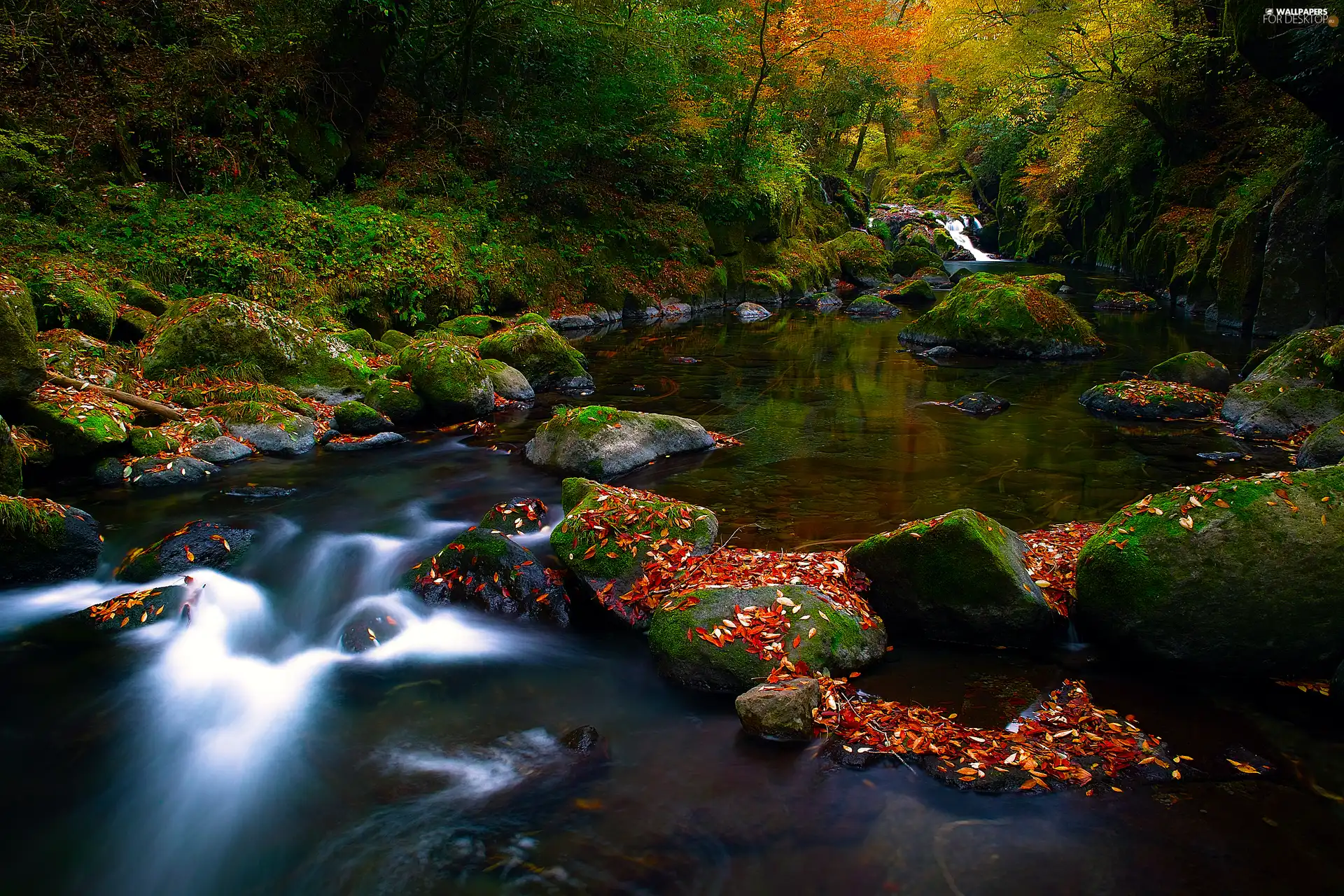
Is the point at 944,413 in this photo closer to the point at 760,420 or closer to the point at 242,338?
the point at 760,420

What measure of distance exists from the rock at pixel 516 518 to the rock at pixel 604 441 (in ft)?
4.40

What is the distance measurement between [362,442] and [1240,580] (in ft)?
27.8

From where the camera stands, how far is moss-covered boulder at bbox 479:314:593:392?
1220cm

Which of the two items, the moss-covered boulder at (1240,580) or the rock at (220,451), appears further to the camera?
the rock at (220,451)

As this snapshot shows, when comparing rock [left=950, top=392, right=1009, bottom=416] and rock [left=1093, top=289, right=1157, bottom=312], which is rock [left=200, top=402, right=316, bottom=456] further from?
rock [left=1093, top=289, right=1157, bottom=312]

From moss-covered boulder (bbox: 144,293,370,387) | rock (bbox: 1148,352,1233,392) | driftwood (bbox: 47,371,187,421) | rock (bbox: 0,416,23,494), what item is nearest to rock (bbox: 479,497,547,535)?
rock (bbox: 0,416,23,494)

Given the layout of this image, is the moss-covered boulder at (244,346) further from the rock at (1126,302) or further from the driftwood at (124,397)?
the rock at (1126,302)

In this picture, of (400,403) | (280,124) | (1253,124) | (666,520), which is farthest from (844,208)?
(666,520)

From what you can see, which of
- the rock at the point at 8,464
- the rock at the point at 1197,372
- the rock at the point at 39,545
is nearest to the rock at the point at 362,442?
the rock at the point at 8,464

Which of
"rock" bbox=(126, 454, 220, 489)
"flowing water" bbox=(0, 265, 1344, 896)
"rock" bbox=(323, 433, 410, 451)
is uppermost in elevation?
"rock" bbox=(126, 454, 220, 489)

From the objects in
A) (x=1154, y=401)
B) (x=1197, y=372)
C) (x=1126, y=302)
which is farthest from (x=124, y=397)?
(x=1126, y=302)

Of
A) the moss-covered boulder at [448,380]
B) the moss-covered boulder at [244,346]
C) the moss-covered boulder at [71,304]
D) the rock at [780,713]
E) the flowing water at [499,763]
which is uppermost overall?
the moss-covered boulder at [71,304]

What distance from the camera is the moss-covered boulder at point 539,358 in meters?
12.2

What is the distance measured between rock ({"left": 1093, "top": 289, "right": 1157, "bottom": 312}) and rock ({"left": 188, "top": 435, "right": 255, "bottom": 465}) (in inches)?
842
